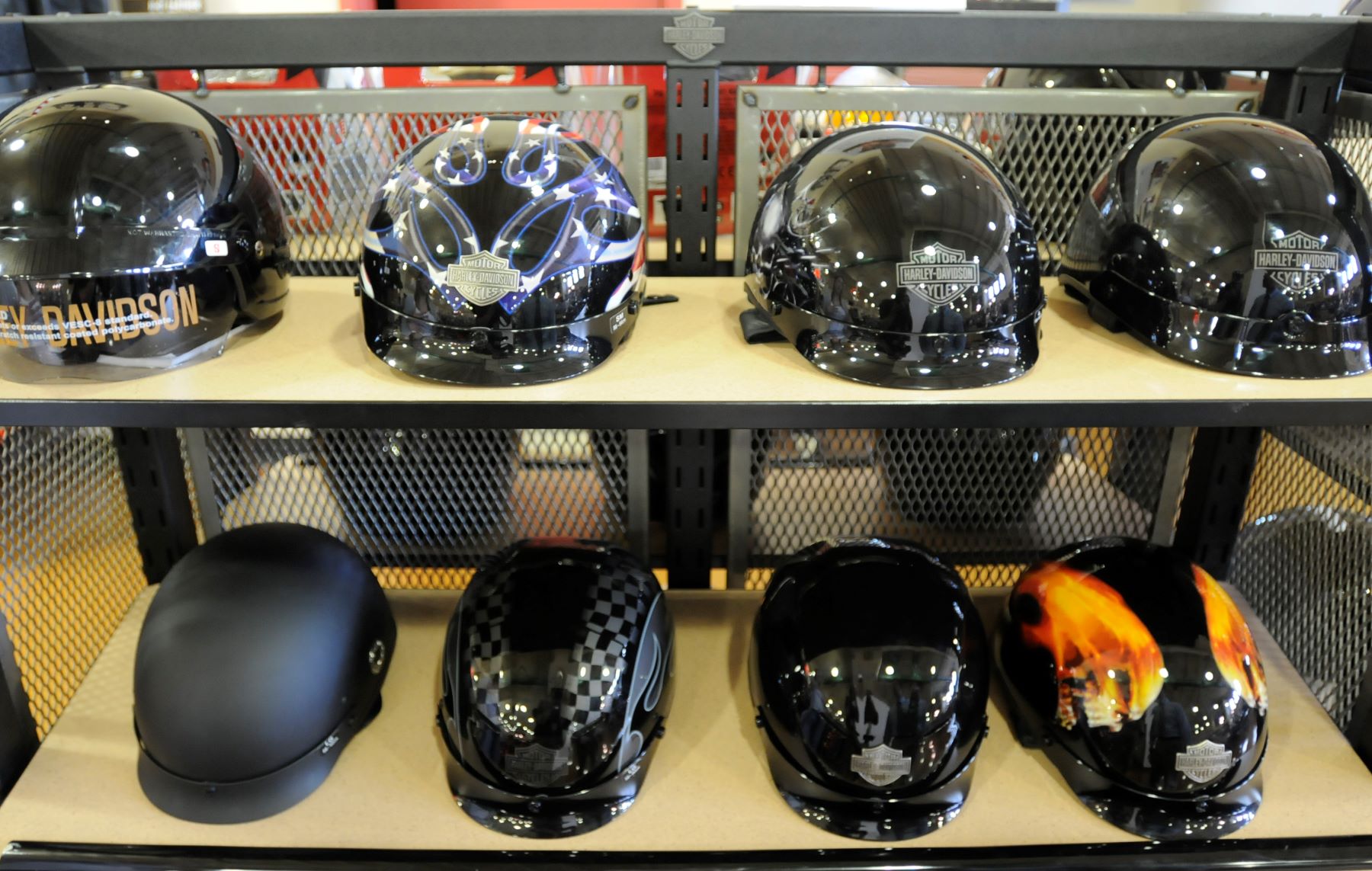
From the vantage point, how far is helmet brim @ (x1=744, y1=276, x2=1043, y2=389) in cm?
97

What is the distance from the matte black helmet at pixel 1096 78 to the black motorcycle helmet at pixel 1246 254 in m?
0.23

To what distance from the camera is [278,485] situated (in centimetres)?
150

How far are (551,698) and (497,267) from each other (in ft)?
1.70

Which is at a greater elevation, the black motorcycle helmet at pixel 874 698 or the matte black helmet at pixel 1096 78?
the matte black helmet at pixel 1096 78

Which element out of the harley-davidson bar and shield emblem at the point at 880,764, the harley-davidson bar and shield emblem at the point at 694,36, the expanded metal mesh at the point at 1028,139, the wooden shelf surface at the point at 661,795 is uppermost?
the harley-davidson bar and shield emblem at the point at 694,36

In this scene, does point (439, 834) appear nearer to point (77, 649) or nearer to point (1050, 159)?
point (77, 649)

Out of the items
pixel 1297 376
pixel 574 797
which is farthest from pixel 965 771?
pixel 1297 376

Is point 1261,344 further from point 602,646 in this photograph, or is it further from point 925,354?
point 602,646

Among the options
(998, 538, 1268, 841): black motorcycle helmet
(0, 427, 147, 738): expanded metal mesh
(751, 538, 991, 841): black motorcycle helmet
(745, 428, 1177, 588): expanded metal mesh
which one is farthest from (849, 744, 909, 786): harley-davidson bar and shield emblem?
(0, 427, 147, 738): expanded metal mesh

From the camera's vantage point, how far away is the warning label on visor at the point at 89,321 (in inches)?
37.0

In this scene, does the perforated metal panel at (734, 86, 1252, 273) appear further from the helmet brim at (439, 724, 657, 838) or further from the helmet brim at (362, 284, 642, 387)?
the helmet brim at (439, 724, 657, 838)

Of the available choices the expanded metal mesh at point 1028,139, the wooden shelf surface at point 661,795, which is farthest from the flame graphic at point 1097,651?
the expanded metal mesh at point 1028,139

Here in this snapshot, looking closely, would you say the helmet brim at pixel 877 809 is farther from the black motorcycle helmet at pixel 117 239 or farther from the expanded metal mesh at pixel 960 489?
the black motorcycle helmet at pixel 117 239

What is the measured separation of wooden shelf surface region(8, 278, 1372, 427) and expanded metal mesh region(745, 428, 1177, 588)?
17.5 inches
